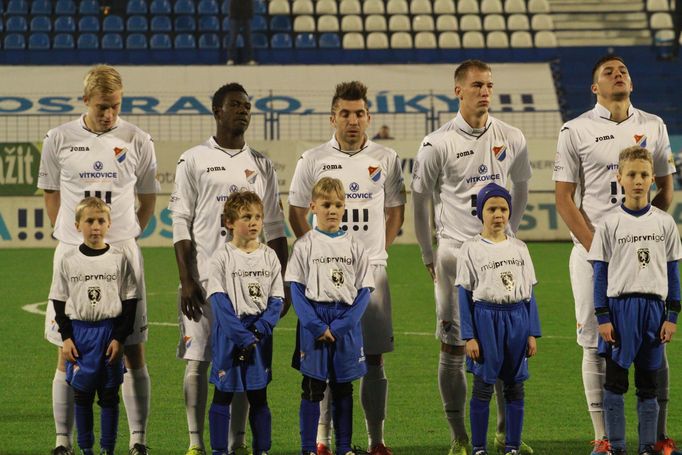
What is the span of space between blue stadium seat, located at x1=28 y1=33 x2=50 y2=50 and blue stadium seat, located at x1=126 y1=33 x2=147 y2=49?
1.91 m

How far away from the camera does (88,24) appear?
1166 inches

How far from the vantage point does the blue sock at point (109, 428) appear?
6.50 meters

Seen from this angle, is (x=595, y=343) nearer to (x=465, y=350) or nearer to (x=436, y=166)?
(x=465, y=350)

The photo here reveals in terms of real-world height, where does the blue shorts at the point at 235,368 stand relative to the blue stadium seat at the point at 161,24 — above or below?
below

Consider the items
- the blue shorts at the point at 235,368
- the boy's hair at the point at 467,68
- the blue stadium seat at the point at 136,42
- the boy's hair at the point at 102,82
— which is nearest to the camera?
the blue shorts at the point at 235,368

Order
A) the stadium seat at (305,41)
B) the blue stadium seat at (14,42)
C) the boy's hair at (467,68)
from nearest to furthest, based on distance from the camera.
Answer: the boy's hair at (467,68)
the blue stadium seat at (14,42)
the stadium seat at (305,41)

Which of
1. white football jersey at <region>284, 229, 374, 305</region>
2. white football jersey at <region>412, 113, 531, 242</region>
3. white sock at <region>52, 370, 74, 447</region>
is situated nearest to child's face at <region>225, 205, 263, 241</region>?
white football jersey at <region>284, 229, 374, 305</region>

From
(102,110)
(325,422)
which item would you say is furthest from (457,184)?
(102,110)

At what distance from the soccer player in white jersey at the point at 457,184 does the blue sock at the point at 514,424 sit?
458 mm

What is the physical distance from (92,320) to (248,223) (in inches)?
38.7

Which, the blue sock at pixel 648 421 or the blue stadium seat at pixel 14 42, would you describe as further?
the blue stadium seat at pixel 14 42

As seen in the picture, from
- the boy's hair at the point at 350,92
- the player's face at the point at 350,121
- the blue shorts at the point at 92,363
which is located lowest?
the blue shorts at the point at 92,363

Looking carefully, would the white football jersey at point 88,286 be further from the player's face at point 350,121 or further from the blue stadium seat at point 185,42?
the blue stadium seat at point 185,42

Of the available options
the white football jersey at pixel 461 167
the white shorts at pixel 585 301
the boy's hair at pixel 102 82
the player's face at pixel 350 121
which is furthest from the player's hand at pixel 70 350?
the white shorts at pixel 585 301
